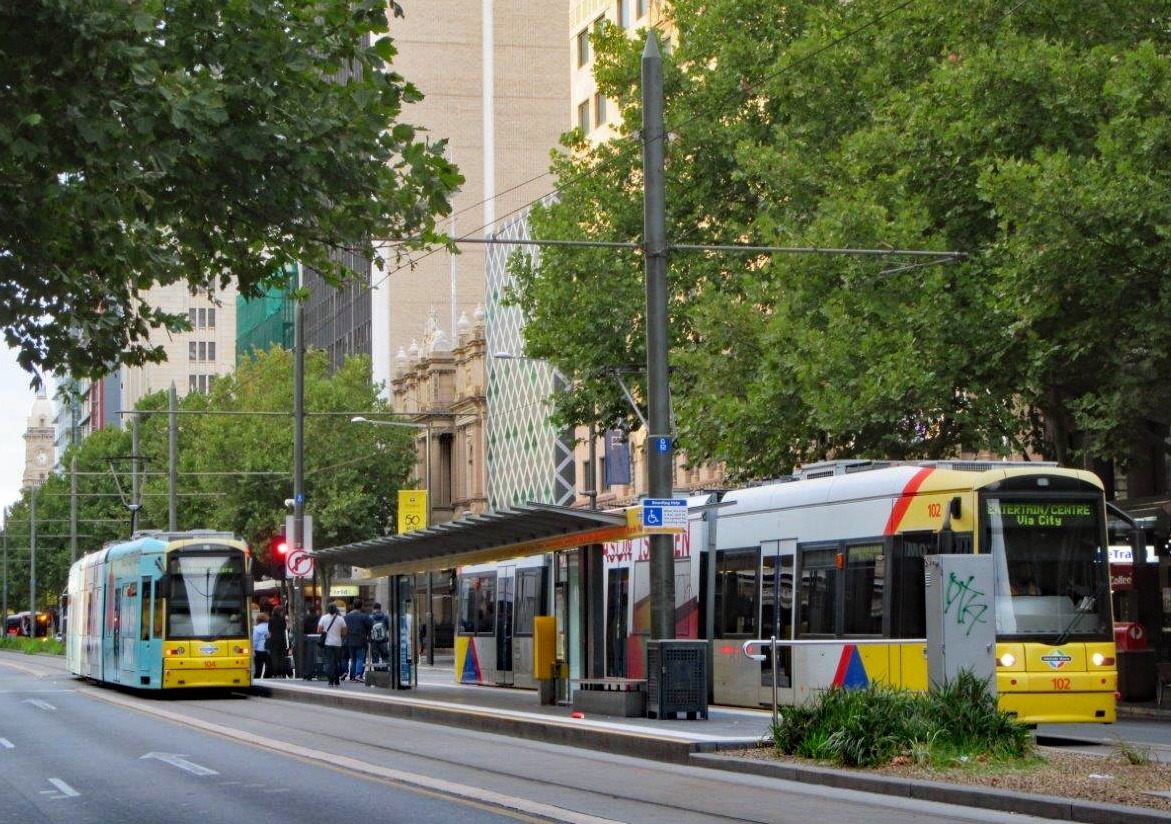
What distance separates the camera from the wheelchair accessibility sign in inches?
922

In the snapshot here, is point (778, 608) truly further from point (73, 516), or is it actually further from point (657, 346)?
point (73, 516)

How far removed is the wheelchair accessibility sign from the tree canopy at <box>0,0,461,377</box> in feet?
26.6

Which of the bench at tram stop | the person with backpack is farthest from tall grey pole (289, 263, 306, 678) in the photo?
the bench at tram stop

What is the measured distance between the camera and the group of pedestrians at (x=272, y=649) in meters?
45.4

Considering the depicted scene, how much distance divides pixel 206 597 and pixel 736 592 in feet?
44.9

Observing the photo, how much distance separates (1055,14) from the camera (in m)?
32.3

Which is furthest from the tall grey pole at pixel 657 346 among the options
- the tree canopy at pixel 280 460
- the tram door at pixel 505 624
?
the tree canopy at pixel 280 460

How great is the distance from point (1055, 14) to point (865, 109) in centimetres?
694

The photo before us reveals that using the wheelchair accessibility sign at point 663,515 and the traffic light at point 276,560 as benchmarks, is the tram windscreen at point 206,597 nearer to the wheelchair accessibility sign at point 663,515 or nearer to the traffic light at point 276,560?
the wheelchair accessibility sign at point 663,515

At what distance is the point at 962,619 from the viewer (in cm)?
1920

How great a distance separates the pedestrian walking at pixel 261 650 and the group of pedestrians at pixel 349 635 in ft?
10.1

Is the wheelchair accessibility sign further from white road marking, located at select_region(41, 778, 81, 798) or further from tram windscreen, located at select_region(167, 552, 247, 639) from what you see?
tram windscreen, located at select_region(167, 552, 247, 639)

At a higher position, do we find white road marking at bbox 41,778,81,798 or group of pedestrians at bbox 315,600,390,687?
group of pedestrians at bbox 315,600,390,687

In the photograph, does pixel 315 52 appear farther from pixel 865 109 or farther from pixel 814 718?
pixel 865 109
